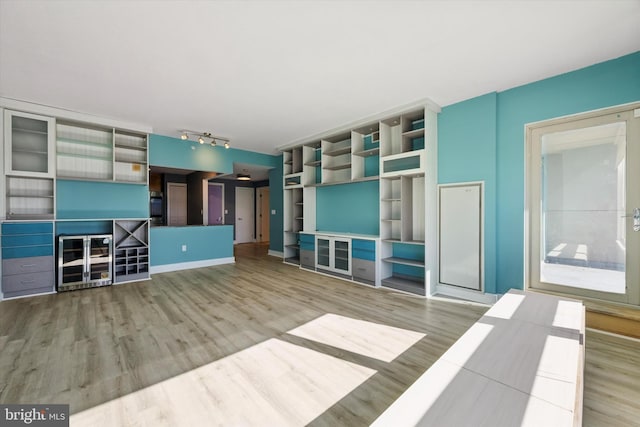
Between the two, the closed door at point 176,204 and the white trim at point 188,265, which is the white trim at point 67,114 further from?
the closed door at point 176,204

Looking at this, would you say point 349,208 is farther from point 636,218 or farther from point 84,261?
point 84,261

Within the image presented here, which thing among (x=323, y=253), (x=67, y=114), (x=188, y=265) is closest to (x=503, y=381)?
(x=323, y=253)

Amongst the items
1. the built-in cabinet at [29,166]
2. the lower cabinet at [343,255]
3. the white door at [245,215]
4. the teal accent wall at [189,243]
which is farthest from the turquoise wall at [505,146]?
the white door at [245,215]

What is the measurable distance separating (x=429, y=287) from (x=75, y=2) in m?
4.63

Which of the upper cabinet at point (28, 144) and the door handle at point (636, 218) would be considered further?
the upper cabinet at point (28, 144)

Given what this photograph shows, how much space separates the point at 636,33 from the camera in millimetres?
2371

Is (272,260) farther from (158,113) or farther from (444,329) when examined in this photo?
(444,329)

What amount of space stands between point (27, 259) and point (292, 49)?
4.65 metres

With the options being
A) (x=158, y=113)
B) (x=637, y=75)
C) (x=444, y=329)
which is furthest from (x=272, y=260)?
(x=637, y=75)

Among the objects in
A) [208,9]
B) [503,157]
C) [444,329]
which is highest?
[208,9]

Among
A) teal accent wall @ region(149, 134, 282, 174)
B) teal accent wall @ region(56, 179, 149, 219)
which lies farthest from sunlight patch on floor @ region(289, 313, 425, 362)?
teal accent wall @ region(149, 134, 282, 174)

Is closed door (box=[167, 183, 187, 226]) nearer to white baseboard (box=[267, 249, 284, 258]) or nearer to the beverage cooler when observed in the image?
white baseboard (box=[267, 249, 284, 258])

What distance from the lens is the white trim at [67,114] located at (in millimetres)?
3748

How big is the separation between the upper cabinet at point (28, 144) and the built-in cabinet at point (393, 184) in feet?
14.1
